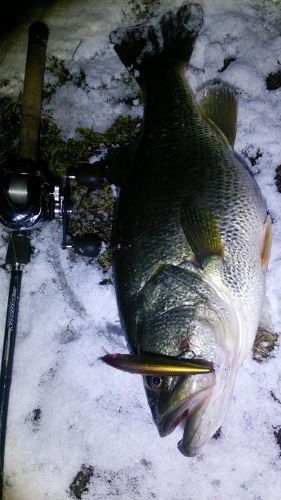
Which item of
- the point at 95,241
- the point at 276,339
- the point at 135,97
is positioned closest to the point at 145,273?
the point at 95,241

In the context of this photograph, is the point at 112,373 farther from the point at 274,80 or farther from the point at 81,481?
the point at 274,80

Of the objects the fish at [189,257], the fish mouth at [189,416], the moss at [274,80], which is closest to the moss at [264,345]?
the fish at [189,257]

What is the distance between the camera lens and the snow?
260 cm

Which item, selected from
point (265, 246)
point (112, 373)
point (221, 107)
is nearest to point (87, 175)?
point (221, 107)

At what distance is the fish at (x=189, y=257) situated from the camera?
6.20 ft

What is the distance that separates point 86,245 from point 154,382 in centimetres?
112

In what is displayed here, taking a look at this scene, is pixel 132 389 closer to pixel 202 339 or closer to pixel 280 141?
pixel 202 339

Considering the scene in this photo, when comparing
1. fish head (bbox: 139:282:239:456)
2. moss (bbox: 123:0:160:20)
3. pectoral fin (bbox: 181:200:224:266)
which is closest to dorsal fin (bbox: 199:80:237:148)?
pectoral fin (bbox: 181:200:224:266)

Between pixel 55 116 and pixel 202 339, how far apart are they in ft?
7.19

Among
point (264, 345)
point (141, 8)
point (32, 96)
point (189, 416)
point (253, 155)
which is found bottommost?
point (264, 345)

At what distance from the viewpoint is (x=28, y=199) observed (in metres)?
2.36

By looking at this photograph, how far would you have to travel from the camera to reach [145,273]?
2092 millimetres

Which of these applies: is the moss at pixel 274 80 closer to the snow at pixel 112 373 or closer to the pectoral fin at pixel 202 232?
the snow at pixel 112 373

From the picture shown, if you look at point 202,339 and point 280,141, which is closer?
point 202,339
